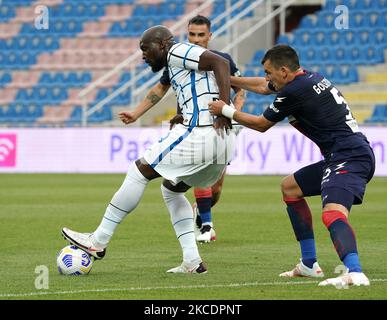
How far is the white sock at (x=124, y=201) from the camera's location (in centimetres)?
847

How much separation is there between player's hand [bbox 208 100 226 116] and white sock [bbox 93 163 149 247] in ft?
2.70

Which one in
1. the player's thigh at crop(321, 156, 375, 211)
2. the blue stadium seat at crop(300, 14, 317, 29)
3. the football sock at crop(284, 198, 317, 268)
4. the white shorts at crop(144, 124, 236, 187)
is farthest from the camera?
the blue stadium seat at crop(300, 14, 317, 29)

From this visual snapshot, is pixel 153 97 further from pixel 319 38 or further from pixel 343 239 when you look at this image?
pixel 319 38

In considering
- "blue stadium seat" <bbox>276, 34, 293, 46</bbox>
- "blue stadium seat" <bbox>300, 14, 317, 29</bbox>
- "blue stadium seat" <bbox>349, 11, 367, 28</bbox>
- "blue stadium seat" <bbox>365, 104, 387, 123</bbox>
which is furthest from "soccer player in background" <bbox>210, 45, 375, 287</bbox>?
"blue stadium seat" <bbox>300, 14, 317, 29</bbox>

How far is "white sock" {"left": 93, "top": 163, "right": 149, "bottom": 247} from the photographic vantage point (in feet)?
27.8

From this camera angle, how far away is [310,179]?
331 inches

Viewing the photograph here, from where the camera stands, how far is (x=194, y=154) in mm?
8406

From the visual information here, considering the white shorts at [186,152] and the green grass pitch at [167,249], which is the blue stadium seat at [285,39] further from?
the white shorts at [186,152]

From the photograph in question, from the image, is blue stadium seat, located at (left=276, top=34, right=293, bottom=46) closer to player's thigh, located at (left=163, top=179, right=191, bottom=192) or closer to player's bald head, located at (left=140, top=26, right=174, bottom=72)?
player's bald head, located at (left=140, top=26, right=174, bottom=72)

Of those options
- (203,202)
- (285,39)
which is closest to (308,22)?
(285,39)

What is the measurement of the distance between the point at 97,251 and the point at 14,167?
53.6 feet

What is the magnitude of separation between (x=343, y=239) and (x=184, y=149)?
5.31ft

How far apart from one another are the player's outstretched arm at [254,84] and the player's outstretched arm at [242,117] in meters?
0.90

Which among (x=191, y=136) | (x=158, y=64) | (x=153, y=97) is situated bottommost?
(x=191, y=136)
